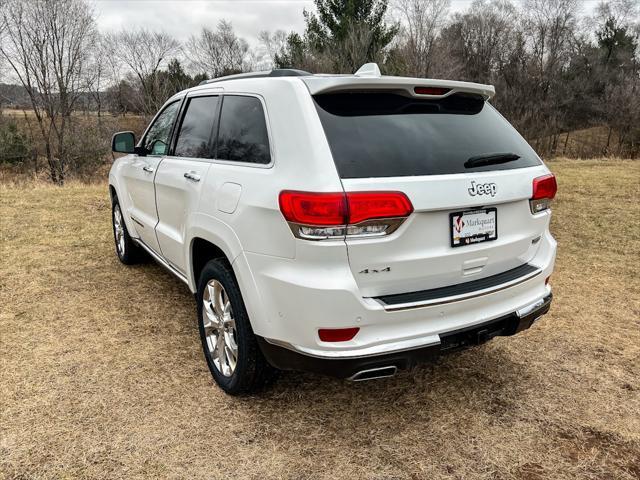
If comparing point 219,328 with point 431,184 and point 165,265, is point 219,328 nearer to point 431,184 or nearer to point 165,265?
point 165,265

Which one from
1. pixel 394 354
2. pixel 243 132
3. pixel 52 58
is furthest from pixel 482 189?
pixel 52 58

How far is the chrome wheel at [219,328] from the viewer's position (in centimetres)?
284

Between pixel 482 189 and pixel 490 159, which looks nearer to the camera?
pixel 482 189

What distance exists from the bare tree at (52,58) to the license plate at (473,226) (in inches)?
1047

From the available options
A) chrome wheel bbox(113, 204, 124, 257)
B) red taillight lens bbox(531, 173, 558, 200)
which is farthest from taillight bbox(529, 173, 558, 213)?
chrome wheel bbox(113, 204, 124, 257)

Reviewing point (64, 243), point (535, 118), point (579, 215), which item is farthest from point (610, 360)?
point (535, 118)

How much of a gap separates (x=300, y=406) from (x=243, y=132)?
63.5 inches

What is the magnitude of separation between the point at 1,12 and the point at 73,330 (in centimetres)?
2772

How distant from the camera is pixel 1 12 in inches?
964

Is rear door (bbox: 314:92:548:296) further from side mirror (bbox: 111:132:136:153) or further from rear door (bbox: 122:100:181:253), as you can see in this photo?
side mirror (bbox: 111:132:136:153)

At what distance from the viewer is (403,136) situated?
2402 millimetres

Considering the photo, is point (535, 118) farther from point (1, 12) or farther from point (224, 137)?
point (224, 137)

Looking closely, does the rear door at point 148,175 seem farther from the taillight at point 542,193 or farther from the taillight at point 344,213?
the taillight at point 542,193

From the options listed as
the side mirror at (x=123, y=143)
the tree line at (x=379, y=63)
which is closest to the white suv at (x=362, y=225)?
the side mirror at (x=123, y=143)
